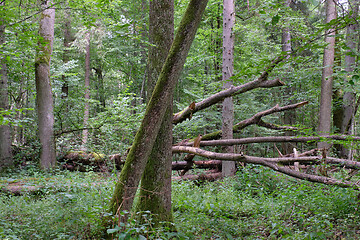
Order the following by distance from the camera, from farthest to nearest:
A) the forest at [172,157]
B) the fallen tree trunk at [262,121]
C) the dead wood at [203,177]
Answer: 1. the dead wood at [203,177]
2. the fallen tree trunk at [262,121]
3. the forest at [172,157]

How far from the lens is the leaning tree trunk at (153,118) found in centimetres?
341

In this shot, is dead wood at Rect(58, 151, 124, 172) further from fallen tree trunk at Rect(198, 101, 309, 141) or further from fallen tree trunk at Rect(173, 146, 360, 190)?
fallen tree trunk at Rect(173, 146, 360, 190)

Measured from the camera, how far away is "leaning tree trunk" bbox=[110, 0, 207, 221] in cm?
341

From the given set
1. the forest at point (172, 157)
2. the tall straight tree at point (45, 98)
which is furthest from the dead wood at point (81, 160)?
the tall straight tree at point (45, 98)

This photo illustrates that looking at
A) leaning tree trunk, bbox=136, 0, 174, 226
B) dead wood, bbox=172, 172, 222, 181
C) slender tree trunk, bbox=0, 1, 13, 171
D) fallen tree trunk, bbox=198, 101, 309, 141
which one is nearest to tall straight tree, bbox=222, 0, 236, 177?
fallen tree trunk, bbox=198, 101, 309, 141

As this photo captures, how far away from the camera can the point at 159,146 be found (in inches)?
155

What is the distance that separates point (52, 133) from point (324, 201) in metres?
9.98

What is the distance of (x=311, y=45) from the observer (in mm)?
3877

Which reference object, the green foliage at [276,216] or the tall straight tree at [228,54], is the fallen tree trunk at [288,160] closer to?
the green foliage at [276,216]

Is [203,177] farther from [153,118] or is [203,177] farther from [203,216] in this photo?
[153,118]

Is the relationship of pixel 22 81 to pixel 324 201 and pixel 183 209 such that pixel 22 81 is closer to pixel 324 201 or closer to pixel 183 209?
pixel 183 209

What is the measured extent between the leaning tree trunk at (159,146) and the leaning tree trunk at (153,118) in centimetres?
A: 40

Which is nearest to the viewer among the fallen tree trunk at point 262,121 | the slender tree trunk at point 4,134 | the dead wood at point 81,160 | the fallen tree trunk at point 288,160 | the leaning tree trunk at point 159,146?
the leaning tree trunk at point 159,146

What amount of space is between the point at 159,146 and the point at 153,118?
616 millimetres
